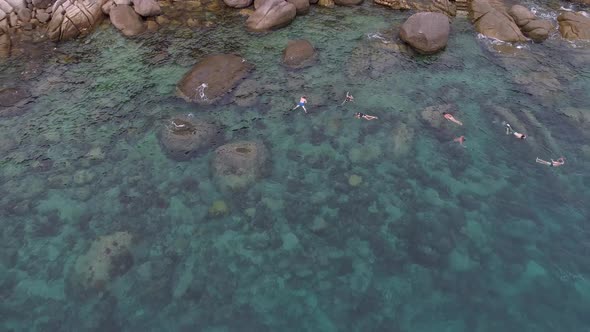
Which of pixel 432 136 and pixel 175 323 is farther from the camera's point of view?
pixel 432 136

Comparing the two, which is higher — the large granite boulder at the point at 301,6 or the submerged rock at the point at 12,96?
the submerged rock at the point at 12,96

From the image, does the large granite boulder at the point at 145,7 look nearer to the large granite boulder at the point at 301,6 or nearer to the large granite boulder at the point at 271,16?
the large granite boulder at the point at 271,16

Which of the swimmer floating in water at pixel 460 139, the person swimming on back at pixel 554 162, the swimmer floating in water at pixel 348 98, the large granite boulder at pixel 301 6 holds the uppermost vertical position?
the large granite boulder at pixel 301 6

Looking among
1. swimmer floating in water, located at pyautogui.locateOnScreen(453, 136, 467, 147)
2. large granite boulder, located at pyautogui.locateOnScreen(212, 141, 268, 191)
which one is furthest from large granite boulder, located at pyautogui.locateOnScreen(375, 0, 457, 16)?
large granite boulder, located at pyautogui.locateOnScreen(212, 141, 268, 191)

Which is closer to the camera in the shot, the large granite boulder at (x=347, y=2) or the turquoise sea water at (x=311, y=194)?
the turquoise sea water at (x=311, y=194)

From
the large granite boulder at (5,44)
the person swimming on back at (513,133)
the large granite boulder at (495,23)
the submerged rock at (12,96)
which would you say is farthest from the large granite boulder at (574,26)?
the large granite boulder at (5,44)

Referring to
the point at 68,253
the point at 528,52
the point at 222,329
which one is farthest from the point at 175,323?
the point at 528,52

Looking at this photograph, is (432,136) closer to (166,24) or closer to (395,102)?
(395,102)
